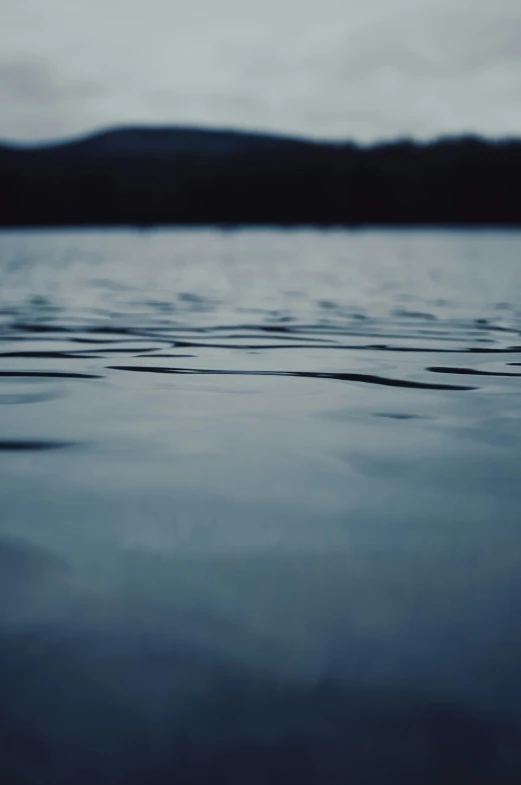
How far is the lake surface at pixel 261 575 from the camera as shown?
5.73ft

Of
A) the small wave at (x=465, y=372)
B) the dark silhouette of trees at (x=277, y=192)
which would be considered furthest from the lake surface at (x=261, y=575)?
the dark silhouette of trees at (x=277, y=192)

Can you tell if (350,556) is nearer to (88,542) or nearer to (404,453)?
(88,542)

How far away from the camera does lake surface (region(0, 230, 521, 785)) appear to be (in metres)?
1.75

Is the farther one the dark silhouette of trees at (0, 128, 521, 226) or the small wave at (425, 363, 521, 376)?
the dark silhouette of trees at (0, 128, 521, 226)

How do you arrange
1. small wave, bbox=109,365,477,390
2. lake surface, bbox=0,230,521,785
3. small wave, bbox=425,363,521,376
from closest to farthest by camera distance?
lake surface, bbox=0,230,521,785 → small wave, bbox=109,365,477,390 → small wave, bbox=425,363,521,376

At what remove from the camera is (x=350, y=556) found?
106 inches

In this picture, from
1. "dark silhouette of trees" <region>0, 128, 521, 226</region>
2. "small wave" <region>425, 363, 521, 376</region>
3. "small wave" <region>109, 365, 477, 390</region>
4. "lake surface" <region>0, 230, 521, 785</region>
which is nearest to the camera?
"lake surface" <region>0, 230, 521, 785</region>

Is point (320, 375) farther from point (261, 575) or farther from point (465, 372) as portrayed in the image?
point (261, 575)

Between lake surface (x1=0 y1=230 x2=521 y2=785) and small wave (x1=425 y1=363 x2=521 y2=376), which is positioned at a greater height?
small wave (x1=425 y1=363 x2=521 y2=376)

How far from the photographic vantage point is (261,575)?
253 centimetres

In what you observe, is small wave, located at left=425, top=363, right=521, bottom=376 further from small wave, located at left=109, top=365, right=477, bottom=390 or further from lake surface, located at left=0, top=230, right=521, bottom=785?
small wave, located at left=109, top=365, right=477, bottom=390

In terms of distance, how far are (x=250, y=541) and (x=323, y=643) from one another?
0.74 m

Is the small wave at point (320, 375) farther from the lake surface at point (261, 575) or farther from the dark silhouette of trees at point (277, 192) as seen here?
the dark silhouette of trees at point (277, 192)

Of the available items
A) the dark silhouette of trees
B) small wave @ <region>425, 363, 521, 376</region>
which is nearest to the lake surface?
small wave @ <region>425, 363, 521, 376</region>
